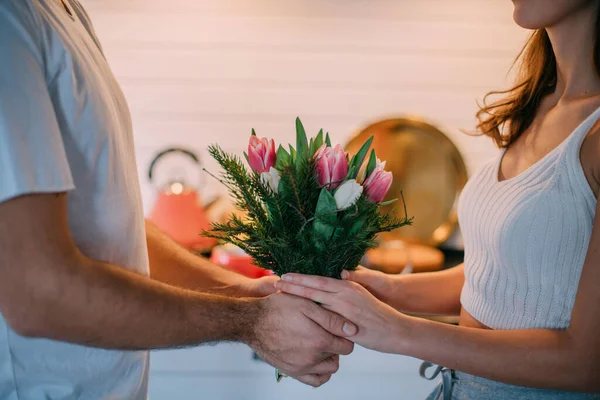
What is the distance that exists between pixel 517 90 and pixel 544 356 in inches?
25.2

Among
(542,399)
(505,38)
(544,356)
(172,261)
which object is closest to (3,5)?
(172,261)

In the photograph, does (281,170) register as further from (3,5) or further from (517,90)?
(517,90)

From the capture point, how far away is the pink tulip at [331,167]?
95 centimetres

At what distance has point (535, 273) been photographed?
3.32ft

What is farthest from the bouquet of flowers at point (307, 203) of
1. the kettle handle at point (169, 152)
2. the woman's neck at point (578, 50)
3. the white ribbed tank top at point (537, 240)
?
the kettle handle at point (169, 152)

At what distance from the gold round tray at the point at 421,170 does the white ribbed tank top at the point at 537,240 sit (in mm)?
1140

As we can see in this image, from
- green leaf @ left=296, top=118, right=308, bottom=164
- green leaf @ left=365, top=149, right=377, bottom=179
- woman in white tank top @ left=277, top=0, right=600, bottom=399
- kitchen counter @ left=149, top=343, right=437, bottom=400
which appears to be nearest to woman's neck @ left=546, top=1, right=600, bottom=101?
woman in white tank top @ left=277, top=0, right=600, bottom=399

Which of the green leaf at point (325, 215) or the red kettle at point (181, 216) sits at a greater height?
the green leaf at point (325, 215)

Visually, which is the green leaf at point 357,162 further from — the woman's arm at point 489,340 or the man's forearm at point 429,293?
the man's forearm at point 429,293

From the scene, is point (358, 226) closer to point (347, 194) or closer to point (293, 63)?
point (347, 194)

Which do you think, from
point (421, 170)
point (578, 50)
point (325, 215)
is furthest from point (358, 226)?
point (421, 170)

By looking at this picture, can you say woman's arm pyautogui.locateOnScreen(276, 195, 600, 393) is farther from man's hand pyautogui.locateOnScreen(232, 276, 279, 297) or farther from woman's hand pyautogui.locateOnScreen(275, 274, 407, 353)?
man's hand pyautogui.locateOnScreen(232, 276, 279, 297)

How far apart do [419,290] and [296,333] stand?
0.43m

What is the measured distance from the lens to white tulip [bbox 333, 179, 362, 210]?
0.94 metres
